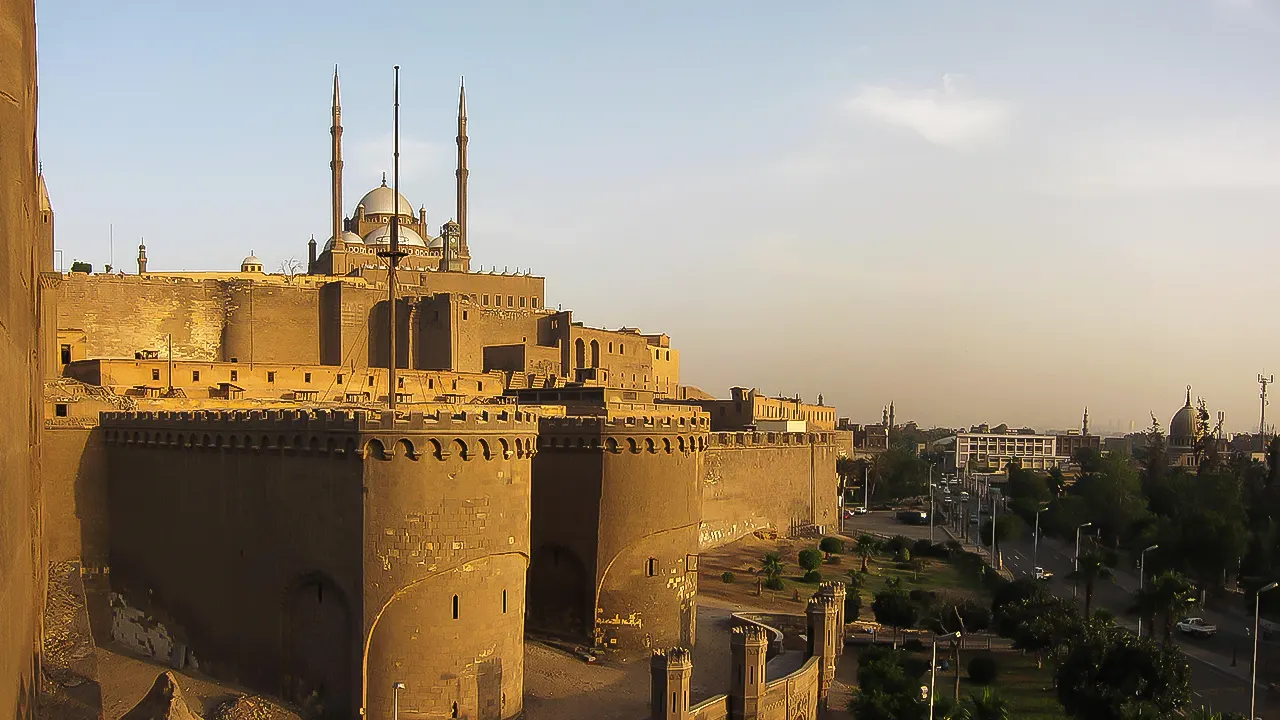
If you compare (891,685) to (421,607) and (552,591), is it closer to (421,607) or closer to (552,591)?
(552,591)

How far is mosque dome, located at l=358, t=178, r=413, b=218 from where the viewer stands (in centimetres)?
6675

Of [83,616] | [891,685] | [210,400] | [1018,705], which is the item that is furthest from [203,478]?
[1018,705]

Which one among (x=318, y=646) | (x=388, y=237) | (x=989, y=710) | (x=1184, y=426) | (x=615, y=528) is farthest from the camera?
(x=1184, y=426)

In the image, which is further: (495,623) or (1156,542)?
(1156,542)

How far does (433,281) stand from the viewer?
193 feet

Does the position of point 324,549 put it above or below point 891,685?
above

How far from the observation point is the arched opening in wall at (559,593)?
2616 cm

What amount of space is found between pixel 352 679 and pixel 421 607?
1736mm

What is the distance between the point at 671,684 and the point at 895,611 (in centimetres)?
1652

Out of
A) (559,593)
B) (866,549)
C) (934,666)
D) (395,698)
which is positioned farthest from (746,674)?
(866,549)

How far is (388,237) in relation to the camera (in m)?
60.6

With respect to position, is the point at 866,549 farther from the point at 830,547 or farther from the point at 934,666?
the point at 934,666

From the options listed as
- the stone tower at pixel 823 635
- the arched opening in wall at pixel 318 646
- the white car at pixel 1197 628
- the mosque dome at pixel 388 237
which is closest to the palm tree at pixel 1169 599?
the white car at pixel 1197 628

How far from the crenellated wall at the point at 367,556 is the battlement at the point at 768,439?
92.9 ft
